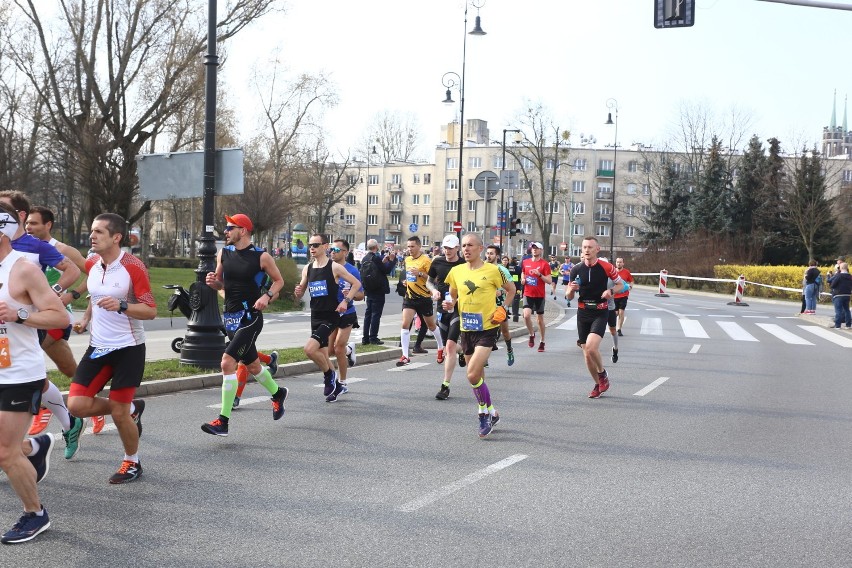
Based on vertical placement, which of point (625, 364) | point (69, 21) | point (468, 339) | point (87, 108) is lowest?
point (625, 364)

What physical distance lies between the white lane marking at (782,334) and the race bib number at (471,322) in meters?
14.4

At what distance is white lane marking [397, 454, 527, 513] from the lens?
5.77m

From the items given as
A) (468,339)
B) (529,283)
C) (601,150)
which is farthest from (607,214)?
(468,339)

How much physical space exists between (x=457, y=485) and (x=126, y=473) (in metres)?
2.28

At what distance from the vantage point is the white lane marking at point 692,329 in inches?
885

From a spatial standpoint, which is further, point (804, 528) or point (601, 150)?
point (601, 150)

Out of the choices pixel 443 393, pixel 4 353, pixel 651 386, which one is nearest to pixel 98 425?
pixel 4 353

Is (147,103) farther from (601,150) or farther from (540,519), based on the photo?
(601,150)

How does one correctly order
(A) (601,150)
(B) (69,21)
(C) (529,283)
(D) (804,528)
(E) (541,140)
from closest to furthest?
1. (D) (804,528)
2. (C) (529,283)
3. (B) (69,21)
4. (E) (541,140)
5. (A) (601,150)

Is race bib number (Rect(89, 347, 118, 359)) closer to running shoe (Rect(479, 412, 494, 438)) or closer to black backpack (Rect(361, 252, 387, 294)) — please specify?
running shoe (Rect(479, 412, 494, 438))

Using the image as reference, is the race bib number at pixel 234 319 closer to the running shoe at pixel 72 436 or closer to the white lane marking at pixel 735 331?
the running shoe at pixel 72 436

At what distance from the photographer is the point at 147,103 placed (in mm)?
33312

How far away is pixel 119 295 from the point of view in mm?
6262

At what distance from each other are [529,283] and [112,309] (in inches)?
482
